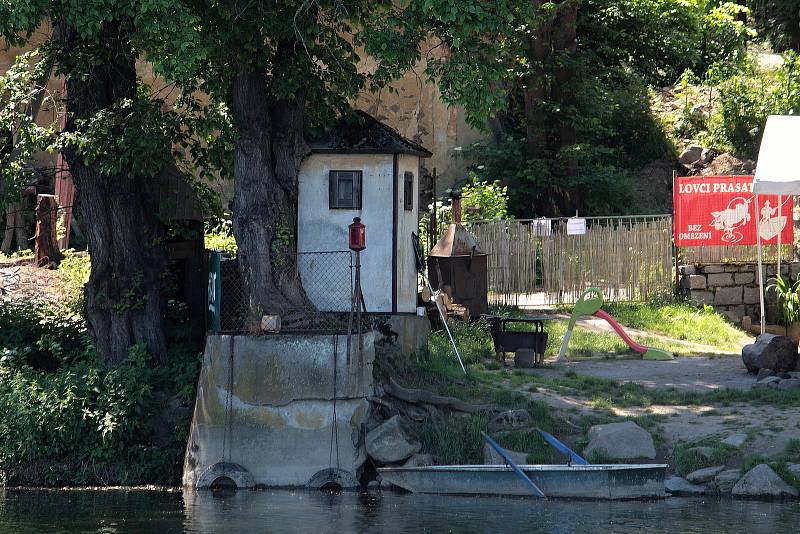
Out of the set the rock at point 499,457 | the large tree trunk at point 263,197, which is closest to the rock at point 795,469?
the rock at point 499,457

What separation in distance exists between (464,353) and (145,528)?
24.8 ft

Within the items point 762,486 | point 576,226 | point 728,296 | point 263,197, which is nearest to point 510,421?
point 762,486

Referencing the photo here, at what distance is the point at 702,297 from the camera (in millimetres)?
24359

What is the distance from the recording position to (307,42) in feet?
55.4

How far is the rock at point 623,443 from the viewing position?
15203 millimetres

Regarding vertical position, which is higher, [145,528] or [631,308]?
[631,308]

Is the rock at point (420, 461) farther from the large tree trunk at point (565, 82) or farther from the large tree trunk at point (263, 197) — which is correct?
the large tree trunk at point (565, 82)

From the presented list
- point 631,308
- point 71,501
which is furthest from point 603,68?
point 71,501

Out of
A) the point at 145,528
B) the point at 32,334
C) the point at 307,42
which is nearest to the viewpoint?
the point at 145,528

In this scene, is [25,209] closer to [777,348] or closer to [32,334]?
[32,334]

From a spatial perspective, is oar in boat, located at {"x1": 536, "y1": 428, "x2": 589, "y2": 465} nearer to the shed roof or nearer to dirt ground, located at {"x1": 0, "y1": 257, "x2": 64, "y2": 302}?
the shed roof

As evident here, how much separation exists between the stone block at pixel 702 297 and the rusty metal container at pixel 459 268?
187 inches

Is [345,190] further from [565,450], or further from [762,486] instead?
[762,486]

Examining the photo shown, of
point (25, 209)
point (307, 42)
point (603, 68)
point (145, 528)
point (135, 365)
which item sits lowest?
point (145, 528)
